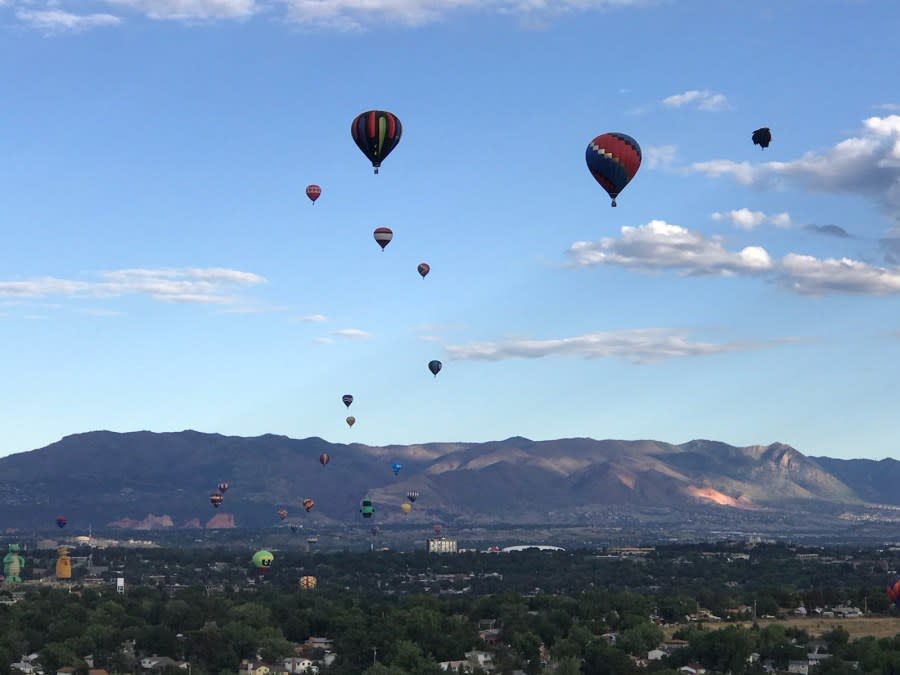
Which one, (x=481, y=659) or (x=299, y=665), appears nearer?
(x=481, y=659)

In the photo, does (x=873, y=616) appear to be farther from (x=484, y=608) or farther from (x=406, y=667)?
(x=406, y=667)

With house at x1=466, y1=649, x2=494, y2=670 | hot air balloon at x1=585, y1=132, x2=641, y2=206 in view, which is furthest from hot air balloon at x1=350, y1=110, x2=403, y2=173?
house at x1=466, y1=649, x2=494, y2=670

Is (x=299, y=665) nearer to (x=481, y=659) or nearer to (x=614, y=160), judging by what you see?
(x=481, y=659)

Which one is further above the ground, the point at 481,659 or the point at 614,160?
the point at 614,160

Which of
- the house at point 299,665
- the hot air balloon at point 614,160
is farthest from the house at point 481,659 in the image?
the hot air balloon at point 614,160

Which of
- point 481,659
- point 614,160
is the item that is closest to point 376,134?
point 614,160
